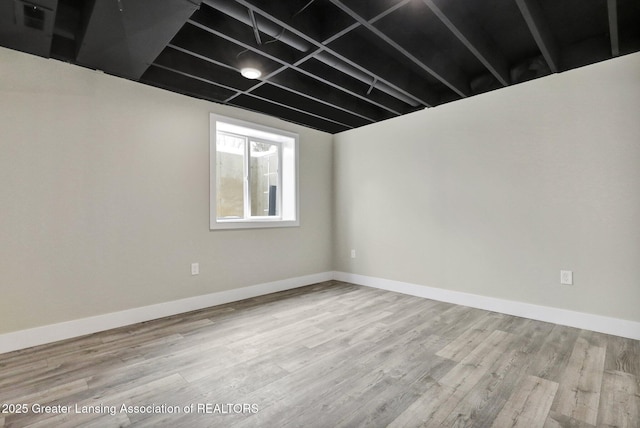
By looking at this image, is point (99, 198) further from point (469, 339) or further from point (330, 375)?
point (469, 339)

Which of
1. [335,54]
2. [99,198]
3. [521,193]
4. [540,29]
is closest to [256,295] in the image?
[99,198]

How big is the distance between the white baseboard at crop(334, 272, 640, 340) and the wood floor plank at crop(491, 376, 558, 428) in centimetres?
128

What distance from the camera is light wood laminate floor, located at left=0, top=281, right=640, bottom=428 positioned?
5.10ft

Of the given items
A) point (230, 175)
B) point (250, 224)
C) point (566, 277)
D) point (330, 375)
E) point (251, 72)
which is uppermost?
point (251, 72)

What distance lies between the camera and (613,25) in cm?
213

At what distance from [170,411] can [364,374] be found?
117cm

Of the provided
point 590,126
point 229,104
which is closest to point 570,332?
point 590,126

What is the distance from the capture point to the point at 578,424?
1.49 metres

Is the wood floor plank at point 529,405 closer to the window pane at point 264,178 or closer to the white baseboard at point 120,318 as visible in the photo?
the white baseboard at point 120,318

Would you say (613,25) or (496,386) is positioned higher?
(613,25)

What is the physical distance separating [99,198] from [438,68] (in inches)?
134

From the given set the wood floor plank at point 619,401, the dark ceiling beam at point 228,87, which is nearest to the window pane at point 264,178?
the dark ceiling beam at point 228,87

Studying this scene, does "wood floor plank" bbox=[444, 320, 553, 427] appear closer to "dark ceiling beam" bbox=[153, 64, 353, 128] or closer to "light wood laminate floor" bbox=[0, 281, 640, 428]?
"light wood laminate floor" bbox=[0, 281, 640, 428]

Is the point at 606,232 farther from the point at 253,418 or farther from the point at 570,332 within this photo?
the point at 253,418
